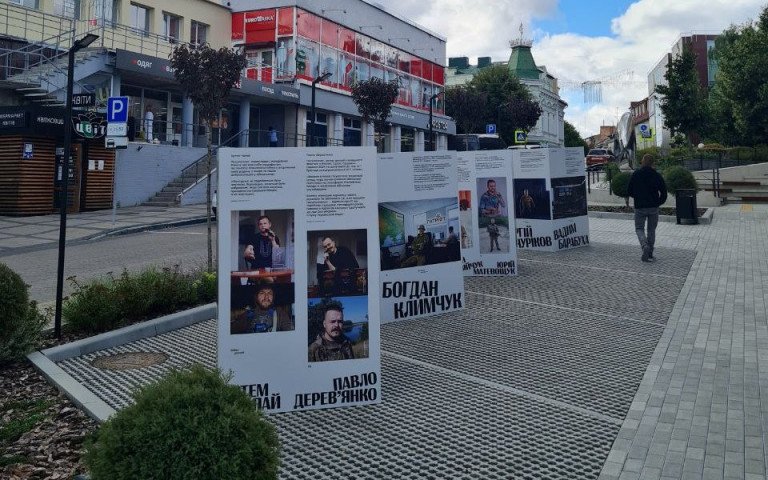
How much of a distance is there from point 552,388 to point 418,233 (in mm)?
3024

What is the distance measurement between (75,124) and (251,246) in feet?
66.2

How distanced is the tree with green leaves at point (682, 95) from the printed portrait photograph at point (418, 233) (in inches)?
1535

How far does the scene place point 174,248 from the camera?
16078mm

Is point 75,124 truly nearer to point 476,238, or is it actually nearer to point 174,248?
point 174,248

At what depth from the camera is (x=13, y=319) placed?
6.49 meters

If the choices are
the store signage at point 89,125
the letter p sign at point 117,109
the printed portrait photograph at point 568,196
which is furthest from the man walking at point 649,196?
the store signage at point 89,125

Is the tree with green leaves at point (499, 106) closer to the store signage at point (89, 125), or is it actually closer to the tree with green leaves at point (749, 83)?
the tree with green leaves at point (749, 83)

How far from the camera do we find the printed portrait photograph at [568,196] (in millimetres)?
14172

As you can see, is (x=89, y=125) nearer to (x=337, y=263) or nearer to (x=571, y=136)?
(x=337, y=263)

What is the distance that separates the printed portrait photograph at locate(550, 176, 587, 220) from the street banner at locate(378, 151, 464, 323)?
19.4ft

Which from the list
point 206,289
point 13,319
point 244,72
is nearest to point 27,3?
point 244,72

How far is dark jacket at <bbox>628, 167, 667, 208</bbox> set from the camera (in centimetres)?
1301

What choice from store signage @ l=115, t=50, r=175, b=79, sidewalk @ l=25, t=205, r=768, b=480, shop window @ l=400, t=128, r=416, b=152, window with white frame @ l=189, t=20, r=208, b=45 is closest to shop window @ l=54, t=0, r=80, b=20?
store signage @ l=115, t=50, r=175, b=79

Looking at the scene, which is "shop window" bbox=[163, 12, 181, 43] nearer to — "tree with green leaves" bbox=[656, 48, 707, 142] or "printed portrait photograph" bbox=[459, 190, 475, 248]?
"printed portrait photograph" bbox=[459, 190, 475, 248]
